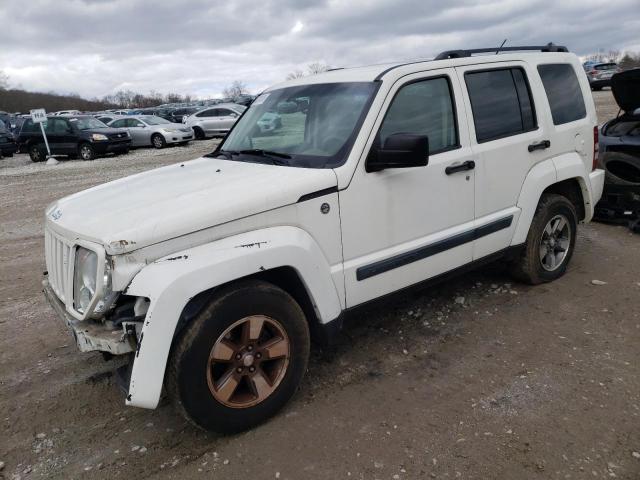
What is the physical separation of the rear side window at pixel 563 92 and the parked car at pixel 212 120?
63.9 feet

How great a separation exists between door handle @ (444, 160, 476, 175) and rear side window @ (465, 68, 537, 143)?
0.23 metres

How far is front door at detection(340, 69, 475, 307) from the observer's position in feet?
10.4

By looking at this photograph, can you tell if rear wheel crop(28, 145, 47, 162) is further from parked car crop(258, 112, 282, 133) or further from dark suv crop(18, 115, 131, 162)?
parked car crop(258, 112, 282, 133)

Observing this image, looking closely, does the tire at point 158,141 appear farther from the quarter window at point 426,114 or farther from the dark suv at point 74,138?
the quarter window at point 426,114

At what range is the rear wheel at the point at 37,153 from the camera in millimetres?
18891

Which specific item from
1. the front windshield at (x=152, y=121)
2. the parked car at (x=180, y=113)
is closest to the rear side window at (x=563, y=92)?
the front windshield at (x=152, y=121)

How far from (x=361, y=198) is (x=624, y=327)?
2.33m

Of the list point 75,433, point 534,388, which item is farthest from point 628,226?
point 75,433

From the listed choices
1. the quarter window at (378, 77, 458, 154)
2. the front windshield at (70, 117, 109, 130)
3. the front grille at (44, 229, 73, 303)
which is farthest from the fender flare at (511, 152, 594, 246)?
the front windshield at (70, 117, 109, 130)

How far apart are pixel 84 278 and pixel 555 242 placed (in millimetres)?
3948

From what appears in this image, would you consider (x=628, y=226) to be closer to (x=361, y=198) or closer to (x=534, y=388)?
(x=534, y=388)

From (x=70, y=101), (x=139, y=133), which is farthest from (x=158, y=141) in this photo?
(x=70, y=101)

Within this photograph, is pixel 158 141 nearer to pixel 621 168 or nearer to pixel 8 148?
pixel 8 148

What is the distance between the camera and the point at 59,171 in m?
15.7
